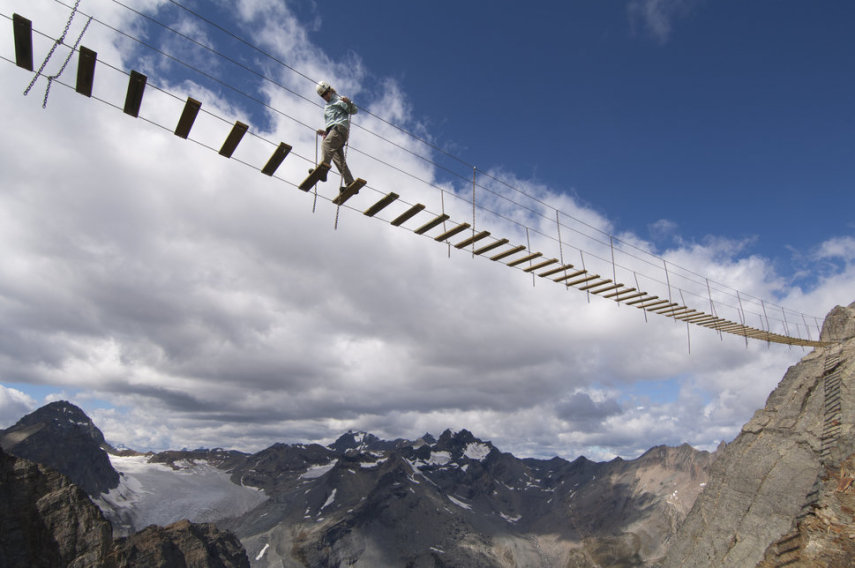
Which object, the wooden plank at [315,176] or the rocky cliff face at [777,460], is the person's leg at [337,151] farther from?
the rocky cliff face at [777,460]

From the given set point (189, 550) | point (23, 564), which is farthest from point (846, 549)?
point (189, 550)

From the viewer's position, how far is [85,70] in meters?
9.85

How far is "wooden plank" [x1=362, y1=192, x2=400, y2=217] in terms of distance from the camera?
1285 cm

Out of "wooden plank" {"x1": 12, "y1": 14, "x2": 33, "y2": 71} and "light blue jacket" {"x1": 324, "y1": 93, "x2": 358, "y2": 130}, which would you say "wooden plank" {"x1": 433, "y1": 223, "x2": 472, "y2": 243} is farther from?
"wooden plank" {"x1": 12, "y1": 14, "x2": 33, "y2": 71}

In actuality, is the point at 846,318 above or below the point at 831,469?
above

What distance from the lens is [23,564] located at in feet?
195

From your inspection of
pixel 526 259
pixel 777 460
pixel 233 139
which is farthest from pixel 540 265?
pixel 777 460

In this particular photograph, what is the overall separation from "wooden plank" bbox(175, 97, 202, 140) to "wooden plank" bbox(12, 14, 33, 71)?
273 cm

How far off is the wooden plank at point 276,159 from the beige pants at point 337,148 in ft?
5.50

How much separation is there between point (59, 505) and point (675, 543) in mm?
140995

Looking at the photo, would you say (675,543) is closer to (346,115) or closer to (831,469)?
(831,469)

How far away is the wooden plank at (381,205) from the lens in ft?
42.2

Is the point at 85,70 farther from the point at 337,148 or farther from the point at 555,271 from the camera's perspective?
the point at 555,271

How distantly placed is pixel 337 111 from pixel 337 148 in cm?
115
